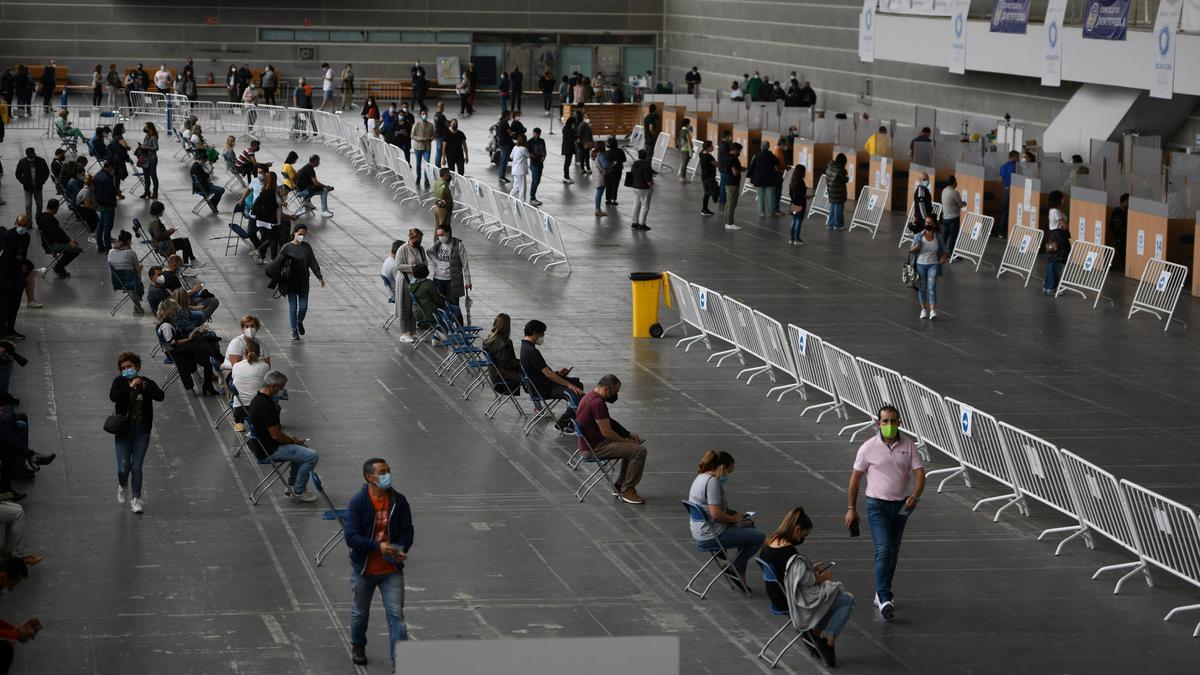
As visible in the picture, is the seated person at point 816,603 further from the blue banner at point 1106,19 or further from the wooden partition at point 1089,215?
the blue banner at point 1106,19

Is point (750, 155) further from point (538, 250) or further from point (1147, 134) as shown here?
point (538, 250)

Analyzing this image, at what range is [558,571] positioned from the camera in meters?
13.2

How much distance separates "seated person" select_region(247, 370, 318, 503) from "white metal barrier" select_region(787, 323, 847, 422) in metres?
6.16

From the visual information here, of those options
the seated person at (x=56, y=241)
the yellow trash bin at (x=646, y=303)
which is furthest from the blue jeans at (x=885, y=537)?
the seated person at (x=56, y=241)

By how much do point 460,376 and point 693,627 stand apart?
8.72 m

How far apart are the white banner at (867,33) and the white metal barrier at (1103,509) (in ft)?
115

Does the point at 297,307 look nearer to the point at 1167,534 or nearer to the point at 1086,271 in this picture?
the point at 1086,271

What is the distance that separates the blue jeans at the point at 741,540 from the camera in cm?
1259

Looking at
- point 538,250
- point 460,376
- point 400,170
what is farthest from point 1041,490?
point 400,170

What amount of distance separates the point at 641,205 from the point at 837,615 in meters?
21.7

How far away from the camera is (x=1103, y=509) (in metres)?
13.8

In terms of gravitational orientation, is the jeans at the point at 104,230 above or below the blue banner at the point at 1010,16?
below

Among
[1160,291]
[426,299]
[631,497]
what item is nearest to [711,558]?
A: [631,497]

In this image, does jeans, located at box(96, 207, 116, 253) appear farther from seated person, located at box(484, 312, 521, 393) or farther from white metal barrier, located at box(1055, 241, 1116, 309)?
white metal barrier, located at box(1055, 241, 1116, 309)
